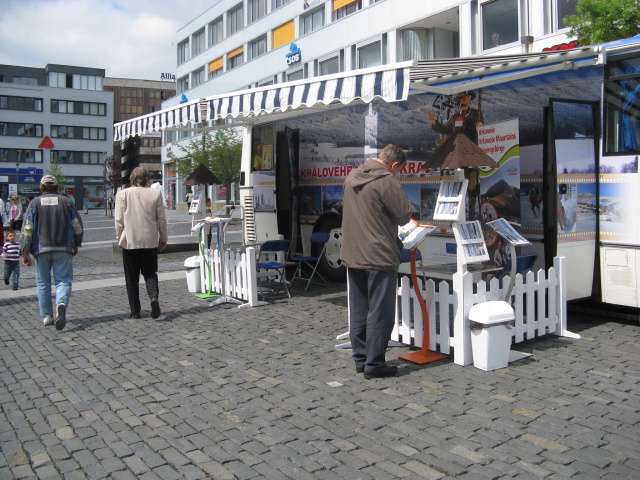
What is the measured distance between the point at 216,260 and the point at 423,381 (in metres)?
4.85

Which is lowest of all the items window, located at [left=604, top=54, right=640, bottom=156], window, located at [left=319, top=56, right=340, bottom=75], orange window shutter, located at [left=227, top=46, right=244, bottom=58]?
window, located at [left=604, top=54, right=640, bottom=156]

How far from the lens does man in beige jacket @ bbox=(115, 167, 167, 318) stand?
7.58 meters

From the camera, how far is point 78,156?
83.4 m

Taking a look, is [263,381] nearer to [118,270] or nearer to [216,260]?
[216,260]

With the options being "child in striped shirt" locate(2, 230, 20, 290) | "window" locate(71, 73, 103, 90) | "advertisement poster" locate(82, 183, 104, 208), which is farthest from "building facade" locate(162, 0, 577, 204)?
"window" locate(71, 73, 103, 90)

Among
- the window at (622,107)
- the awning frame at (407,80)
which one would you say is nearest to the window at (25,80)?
the awning frame at (407,80)

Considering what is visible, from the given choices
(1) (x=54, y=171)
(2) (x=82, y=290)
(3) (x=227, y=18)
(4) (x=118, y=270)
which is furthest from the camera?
(1) (x=54, y=171)

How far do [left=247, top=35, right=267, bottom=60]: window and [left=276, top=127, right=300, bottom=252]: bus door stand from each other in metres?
33.2

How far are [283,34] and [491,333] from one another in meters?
36.8

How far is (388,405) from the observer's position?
450 cm

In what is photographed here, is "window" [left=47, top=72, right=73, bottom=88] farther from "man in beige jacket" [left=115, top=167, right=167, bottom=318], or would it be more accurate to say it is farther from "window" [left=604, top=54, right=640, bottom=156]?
"window" [left=604, top=54, right=640, bottom=156]

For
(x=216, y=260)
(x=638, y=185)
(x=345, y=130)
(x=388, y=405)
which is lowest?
(x=388, y=405)

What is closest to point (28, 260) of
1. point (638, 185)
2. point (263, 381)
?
point (263, 381)

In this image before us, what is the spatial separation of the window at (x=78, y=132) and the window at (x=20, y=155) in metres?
4.04
